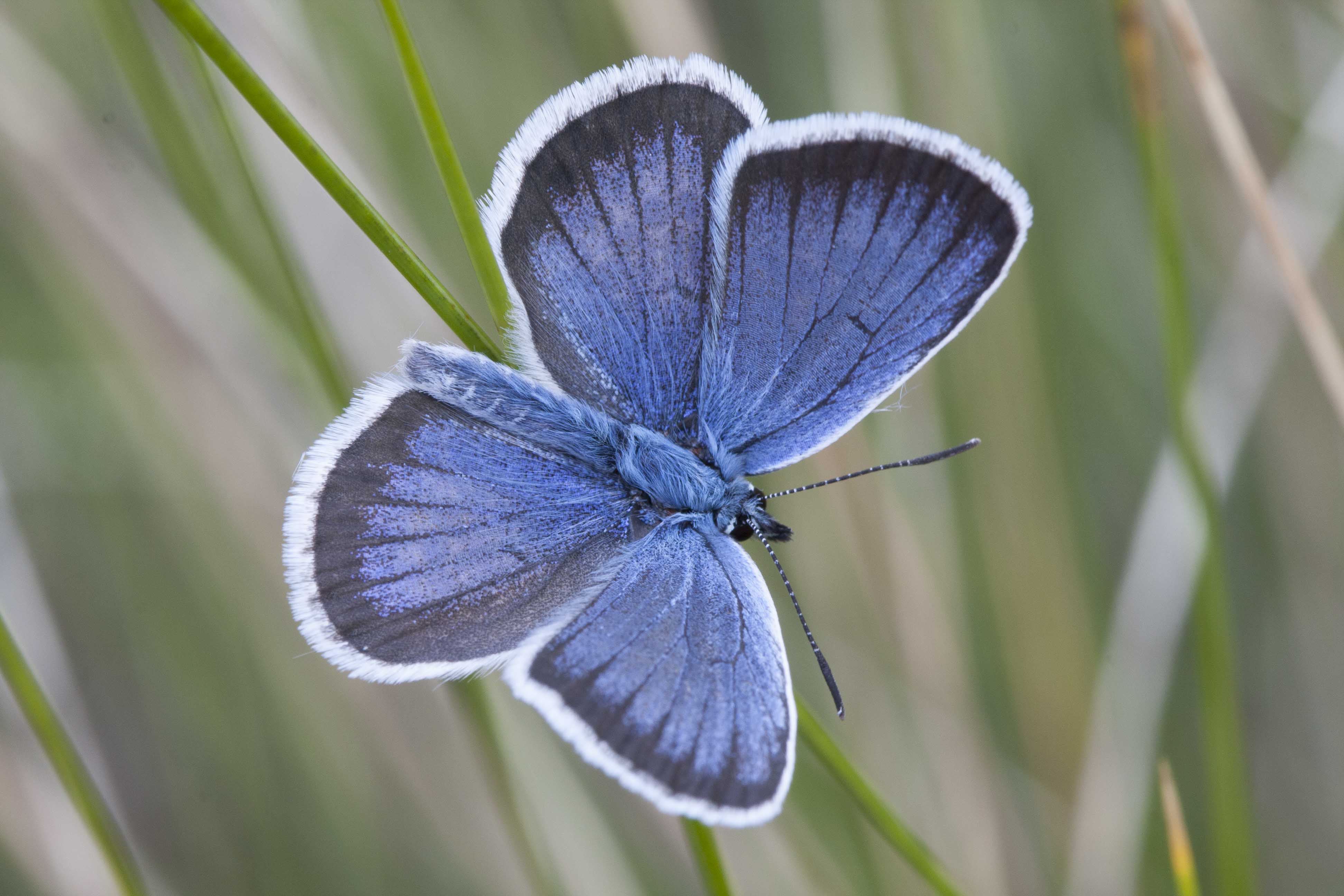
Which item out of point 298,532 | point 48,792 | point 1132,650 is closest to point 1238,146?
point 1132,650

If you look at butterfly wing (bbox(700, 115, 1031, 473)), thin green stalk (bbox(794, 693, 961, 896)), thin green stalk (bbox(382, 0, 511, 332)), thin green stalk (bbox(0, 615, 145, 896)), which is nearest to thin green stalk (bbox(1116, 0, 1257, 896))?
butterfly wing (bbox(700, 115, 1031, 473))

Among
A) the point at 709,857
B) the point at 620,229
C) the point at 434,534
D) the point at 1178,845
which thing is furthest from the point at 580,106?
the point at 1178,845

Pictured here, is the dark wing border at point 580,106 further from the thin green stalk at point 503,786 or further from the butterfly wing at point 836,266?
the thin green stalk at point 503,786

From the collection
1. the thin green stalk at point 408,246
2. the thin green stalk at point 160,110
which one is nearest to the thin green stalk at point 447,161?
the thin green stalk at point 408,246

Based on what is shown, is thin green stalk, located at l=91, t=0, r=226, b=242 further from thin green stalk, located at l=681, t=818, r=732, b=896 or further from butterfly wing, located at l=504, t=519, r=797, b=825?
thin green stalk, located at l=681, t=818, r=732, b=896

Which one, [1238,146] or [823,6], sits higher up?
[823,6]

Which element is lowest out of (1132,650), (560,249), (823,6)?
(1132,650)

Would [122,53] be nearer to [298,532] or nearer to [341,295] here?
[341,295]
